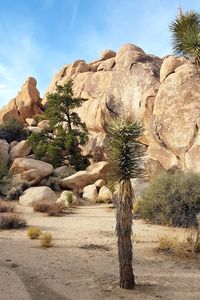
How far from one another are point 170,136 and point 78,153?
6965 millimetres

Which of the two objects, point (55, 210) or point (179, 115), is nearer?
point (55, 210)

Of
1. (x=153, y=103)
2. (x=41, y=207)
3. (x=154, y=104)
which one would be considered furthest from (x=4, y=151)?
(x=41, y=207)

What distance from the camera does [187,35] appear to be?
1586cm

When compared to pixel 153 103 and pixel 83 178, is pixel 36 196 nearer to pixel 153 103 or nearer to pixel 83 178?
pixel 83 178

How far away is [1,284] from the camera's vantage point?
6.46 metres

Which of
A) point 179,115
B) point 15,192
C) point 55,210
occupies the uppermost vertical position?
point 179,115

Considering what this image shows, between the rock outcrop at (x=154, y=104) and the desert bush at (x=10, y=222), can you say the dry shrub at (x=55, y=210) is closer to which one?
the desert bush at (x=10, y=222)

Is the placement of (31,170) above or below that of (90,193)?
above

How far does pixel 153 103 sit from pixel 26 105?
18.1m

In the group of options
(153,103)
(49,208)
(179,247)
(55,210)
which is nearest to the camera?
(179,247)

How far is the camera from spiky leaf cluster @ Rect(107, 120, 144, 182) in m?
6.33

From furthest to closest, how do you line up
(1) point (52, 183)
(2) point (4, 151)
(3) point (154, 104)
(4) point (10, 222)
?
(2) point (4, 151), (3) point (154, 104), (1) point (52, 183), (4) point (10, 222)

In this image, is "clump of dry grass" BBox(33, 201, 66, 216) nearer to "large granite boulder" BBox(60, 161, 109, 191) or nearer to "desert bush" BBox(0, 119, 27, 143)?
"large granite boulder" BBox(60, 161, 109, 191)

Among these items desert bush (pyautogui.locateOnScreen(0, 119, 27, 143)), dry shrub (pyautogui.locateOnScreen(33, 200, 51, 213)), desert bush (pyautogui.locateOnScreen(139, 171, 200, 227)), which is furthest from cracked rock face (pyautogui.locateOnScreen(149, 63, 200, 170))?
desert bush (pyautogui.locateOnScreen(0, 119, 27, 143))
